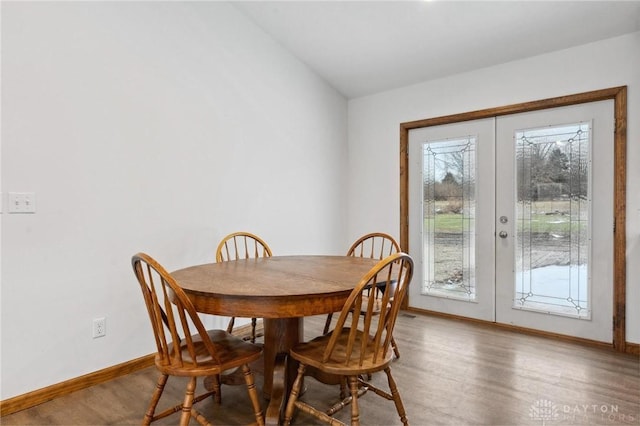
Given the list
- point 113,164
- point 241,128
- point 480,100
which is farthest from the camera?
point 480,100

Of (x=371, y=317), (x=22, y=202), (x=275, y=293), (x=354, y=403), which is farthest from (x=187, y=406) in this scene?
(x=22, y=202)

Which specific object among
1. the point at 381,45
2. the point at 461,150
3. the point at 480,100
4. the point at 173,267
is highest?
the point at 381,45

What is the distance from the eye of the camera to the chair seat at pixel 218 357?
4.92 feet

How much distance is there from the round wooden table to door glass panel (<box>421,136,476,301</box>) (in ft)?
5.08

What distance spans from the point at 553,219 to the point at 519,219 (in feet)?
0.83

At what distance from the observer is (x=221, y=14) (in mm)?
2969

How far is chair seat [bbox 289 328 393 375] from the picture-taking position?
150cm

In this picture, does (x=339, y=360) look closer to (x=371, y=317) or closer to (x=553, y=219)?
(x=371, y=317)

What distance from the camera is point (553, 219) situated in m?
3.04

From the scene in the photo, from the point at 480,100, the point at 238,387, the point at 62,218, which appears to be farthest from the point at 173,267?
the point at 480,100

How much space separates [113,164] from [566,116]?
3.41 metres

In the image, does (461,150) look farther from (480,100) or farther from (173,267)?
(173,267)

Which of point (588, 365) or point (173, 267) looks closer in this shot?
point (588, 365)

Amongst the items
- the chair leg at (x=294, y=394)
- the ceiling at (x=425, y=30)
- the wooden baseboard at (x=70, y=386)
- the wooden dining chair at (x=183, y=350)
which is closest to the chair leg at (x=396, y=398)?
the chair leg at (x=294, y=394)
